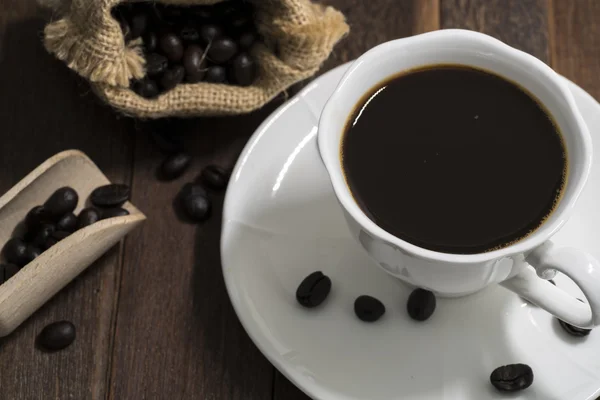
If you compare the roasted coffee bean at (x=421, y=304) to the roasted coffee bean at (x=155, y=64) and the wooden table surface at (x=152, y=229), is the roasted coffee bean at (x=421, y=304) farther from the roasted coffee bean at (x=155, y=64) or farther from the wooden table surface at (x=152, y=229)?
the roasted coffee bean at (x=155, y=64)

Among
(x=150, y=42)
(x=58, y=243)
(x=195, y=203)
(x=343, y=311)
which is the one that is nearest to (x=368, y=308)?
(x=343, y=311)

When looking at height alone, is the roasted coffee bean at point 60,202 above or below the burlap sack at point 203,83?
below

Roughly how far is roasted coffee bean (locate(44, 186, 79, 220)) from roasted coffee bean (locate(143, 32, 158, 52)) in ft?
0.91

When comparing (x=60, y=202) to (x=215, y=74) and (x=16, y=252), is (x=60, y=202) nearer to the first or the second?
(x=16, y=252)

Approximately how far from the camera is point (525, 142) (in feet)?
3.65

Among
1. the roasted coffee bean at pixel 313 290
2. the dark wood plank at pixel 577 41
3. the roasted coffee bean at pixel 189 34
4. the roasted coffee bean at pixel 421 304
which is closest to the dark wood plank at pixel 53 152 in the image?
the roasted coffee bean at pixel 189 34

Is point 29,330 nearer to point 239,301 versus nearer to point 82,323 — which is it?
point 82,323

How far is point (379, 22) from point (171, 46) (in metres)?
0.41

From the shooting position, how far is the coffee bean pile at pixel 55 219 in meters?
1.36

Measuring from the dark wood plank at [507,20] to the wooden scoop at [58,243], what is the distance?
70 cm

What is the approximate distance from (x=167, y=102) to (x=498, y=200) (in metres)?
0.61

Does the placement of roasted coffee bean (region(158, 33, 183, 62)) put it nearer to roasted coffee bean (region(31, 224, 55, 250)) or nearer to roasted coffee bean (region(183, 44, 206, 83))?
roasted coffee bean (region(183, 44, 206, 83))

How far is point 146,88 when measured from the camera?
141 cm

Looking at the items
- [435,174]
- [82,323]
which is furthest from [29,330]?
[435,174]
